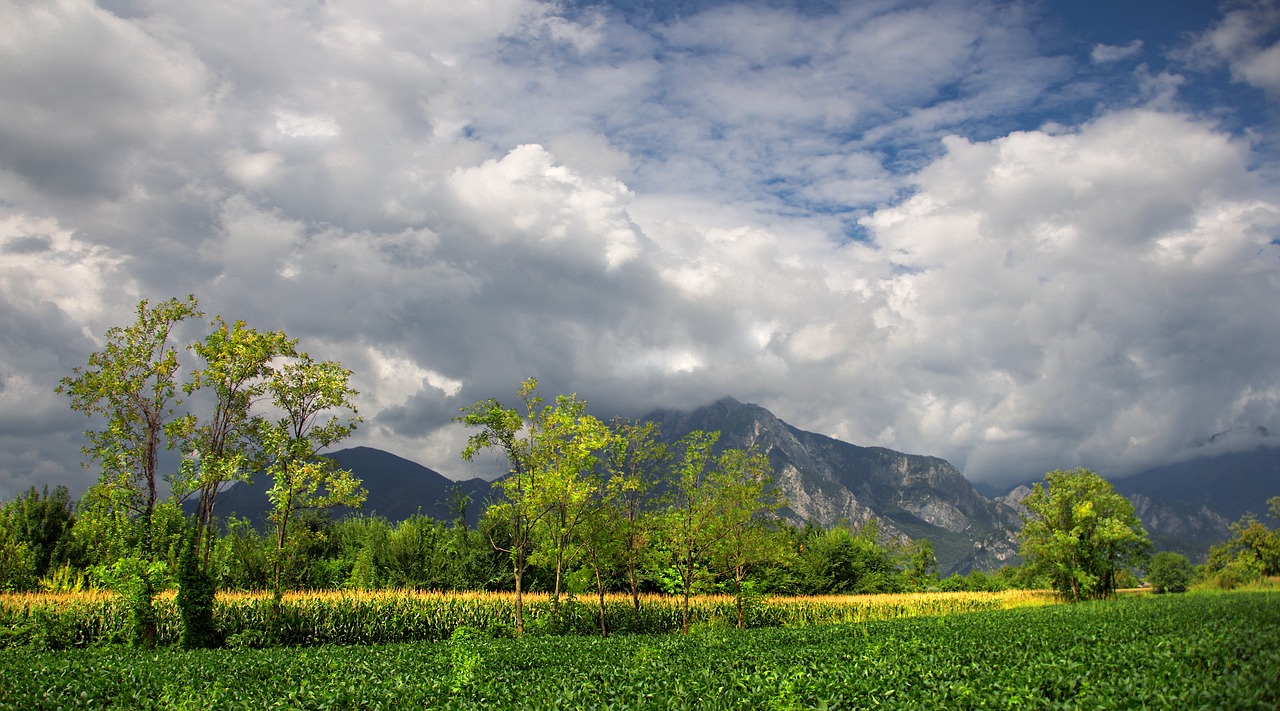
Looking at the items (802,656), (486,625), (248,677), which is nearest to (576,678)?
(802,656)

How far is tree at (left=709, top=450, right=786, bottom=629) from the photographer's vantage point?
27969 millimetres

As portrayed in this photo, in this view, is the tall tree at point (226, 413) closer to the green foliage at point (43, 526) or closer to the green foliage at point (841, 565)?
the green foliage at point (43, 526)

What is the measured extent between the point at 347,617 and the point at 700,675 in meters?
18.1

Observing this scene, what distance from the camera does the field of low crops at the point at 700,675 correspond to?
8.69 m

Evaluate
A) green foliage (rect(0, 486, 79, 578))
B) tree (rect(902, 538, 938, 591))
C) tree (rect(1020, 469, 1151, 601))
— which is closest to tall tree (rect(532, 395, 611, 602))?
green foliage (rect(0, 486, 79, 578))

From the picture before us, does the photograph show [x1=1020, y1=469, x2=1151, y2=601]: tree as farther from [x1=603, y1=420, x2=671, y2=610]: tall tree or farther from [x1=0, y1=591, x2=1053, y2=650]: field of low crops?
[x1=603, y1=420, x2=671, y2=610]: tall tree

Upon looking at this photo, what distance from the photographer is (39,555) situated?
38062 millimetres

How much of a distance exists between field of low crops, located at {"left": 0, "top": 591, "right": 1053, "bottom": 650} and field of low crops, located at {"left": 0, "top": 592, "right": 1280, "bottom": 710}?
218 inches

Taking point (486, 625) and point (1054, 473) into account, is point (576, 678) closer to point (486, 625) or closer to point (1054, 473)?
point (486, 625)

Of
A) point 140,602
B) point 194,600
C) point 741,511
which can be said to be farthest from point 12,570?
point 741,511

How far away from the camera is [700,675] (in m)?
11.8

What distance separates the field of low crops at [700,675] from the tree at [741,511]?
11.3 m

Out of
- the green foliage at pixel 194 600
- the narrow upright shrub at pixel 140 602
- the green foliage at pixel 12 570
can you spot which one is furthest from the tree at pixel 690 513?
the green foliage at pixel 12 570

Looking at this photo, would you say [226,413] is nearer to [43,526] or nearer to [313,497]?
[313,497]
